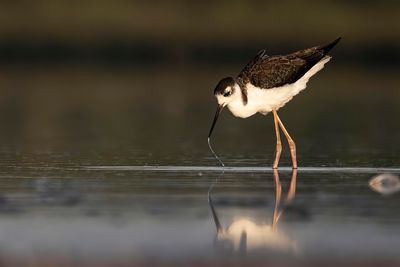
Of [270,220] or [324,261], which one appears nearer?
[324,261]

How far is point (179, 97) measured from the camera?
90.9ft

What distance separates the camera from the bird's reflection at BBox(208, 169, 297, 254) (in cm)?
883

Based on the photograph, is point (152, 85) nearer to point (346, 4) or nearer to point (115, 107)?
point (115, 107)

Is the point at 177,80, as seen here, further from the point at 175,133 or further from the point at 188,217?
the point at 188,217

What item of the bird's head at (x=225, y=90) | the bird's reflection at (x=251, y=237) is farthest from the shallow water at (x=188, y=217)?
the bird's head at (x=225, y=90)

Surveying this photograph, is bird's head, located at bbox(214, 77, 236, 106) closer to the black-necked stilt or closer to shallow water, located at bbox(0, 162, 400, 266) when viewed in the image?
the black-necked stilt

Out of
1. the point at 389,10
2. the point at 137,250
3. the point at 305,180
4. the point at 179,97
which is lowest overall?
the point at 389,10

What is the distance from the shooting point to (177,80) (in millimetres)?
33844

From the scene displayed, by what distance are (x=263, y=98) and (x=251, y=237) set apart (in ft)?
17.8

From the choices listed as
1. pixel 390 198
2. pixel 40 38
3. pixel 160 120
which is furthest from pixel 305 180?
pixel 40 38

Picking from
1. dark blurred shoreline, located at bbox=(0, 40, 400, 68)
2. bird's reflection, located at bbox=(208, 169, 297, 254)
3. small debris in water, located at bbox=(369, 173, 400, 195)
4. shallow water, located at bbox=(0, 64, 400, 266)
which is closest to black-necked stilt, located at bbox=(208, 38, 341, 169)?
shallow water, located at bbox=(0, 64, 400, 266)

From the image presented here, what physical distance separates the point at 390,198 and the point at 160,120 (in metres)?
10.8

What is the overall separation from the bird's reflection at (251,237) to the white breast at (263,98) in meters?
4.06

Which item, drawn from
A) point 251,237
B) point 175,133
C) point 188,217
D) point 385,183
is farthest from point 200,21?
point 251,237
